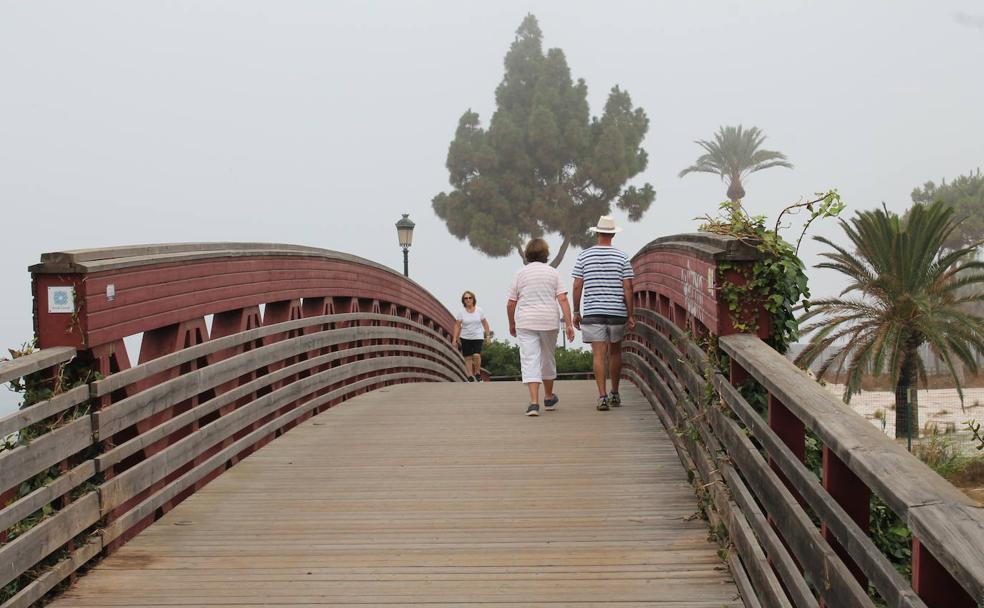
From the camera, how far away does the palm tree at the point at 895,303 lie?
24.5 m

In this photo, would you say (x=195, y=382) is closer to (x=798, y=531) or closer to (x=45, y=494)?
(x=45, y=494)

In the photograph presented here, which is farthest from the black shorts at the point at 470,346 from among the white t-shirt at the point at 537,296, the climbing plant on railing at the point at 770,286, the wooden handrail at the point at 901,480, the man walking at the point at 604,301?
the wooden handrail at the point at 901,480

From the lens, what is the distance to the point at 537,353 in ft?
34.0

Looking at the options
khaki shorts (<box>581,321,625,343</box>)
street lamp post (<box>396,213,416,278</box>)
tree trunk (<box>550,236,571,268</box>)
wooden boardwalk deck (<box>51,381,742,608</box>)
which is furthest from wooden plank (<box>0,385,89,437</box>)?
tree trunk (<box>550,236,571,268</box>)

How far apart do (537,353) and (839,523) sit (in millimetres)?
6963

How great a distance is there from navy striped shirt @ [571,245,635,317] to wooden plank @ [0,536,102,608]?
5588 millimetres

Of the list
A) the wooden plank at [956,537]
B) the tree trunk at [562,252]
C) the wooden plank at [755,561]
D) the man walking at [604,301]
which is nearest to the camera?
the wooden plank at [956,537]

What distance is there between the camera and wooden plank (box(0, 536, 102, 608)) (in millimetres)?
4707

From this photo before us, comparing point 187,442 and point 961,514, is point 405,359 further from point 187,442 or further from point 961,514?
point 961,514

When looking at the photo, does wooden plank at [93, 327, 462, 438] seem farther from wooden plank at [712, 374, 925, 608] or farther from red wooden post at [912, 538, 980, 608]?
red wooden post at [912, 538, 980, 608]

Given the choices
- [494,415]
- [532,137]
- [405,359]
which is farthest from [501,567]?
[532,137]

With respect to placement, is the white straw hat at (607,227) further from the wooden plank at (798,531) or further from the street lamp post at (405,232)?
the street lamp post at (405,232)

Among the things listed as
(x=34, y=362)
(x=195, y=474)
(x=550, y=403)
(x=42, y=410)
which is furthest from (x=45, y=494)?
(x=550, y=403)

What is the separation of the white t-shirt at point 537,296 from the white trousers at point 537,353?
0.26ft
